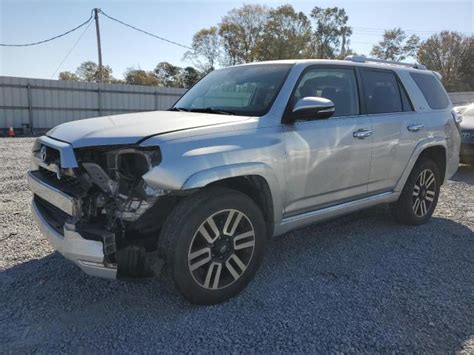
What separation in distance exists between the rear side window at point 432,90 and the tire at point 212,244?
303cm

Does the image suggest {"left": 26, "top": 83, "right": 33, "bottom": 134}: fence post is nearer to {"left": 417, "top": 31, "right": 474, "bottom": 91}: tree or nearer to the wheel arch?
the wheel arch

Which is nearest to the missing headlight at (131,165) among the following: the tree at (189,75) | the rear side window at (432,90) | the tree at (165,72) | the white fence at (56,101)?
the rear side window at (432,90)

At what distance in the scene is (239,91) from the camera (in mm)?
3795

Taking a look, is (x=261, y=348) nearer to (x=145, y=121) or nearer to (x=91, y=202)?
(x=91, y=202)

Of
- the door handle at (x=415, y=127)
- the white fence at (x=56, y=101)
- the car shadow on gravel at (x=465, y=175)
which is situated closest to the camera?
the door handle at (x=415, y=127)

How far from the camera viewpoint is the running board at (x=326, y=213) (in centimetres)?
349

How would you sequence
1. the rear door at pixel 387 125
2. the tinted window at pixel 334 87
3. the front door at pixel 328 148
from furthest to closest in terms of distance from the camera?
1. the rear door at pixel 387 125
2. the tinted window at pixel 334 87
3. the front door at pixel 328 148

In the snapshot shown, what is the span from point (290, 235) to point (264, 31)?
48.3 meters

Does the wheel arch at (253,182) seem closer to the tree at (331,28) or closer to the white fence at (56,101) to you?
the white fence at (56,101)

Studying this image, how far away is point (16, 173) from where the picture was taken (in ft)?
24.7

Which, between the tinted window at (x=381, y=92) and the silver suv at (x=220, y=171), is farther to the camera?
the tinted window at (x=381, y=92)

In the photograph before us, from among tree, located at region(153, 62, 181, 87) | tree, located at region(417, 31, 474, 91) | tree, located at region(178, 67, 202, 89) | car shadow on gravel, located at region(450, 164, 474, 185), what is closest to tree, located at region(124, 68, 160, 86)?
tree, located at region(153, 62, 181, 87)

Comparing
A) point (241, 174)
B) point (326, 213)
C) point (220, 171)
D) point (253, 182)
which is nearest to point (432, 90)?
point (326, 213)

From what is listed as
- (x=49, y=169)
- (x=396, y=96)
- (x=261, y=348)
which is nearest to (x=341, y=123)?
(x=396, y=96)
